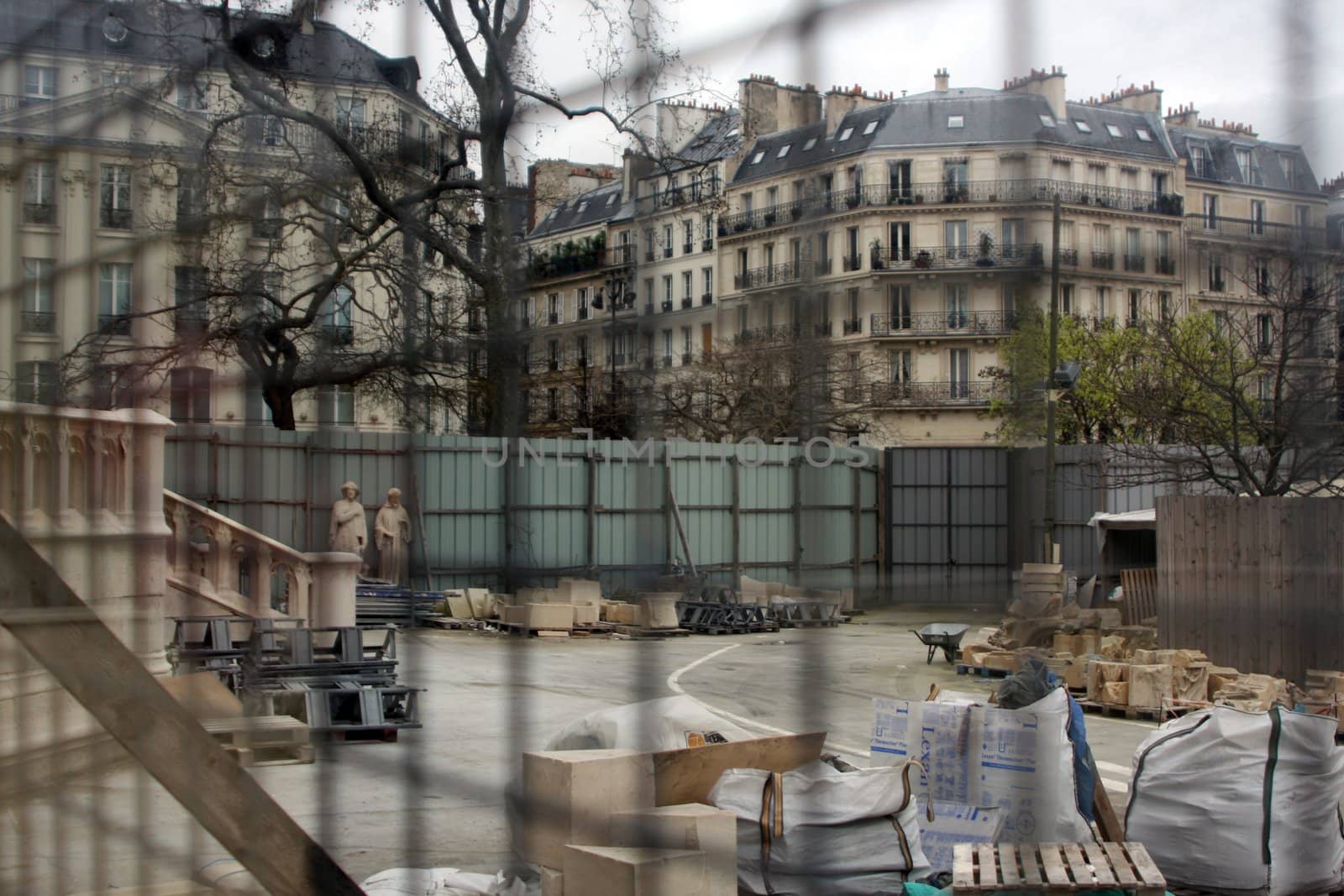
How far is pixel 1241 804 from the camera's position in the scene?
3.50 m

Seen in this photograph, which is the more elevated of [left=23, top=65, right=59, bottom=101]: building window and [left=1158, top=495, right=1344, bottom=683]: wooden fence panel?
[left=23, top=65, right=59, bottom=101]: building window

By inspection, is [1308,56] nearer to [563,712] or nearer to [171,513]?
[563,712]

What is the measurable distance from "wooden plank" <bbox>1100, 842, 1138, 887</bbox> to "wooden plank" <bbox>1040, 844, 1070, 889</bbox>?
15cm

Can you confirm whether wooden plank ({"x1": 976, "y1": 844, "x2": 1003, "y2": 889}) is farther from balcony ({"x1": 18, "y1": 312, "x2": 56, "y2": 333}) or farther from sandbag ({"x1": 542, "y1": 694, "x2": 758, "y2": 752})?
balcony ({"x1": 18, "y1": 312, "x2": 56, "y2": 333})

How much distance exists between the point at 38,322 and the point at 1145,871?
8.51 feet

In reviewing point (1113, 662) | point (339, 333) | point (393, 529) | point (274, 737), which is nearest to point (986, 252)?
point (339, 333)

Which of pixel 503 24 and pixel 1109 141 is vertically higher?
pixel 503 24

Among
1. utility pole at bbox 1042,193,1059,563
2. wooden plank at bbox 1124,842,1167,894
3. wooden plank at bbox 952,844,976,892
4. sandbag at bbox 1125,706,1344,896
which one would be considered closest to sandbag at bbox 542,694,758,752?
wooden plank at bbox 952,844,976,892

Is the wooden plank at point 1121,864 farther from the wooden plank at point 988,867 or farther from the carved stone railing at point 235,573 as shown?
the carved stone railing at point 235,573

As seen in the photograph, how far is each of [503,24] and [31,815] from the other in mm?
1646

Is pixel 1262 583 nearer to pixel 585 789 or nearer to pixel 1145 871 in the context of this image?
pixel 585 789

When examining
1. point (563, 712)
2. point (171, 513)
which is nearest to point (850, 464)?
point (563, 712)

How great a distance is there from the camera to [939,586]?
0.93 meters

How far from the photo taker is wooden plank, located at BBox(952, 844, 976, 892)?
118 inches
